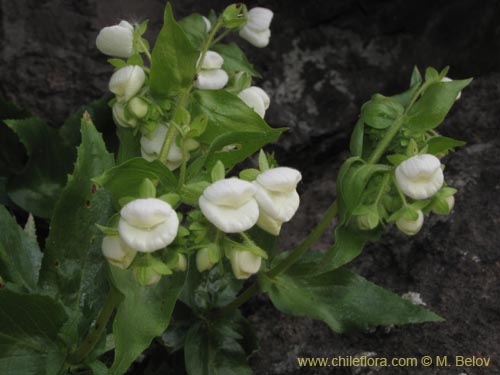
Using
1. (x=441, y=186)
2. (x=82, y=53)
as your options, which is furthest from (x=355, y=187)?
(x=82, y=53)

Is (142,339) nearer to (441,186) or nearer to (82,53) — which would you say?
(441,186)

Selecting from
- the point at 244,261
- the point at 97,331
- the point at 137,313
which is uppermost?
the point at 244,261

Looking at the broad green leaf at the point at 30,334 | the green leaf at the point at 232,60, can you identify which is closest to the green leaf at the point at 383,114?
the green leaf at the point at 232,60

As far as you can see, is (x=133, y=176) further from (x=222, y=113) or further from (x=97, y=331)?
(x=97, y=331)

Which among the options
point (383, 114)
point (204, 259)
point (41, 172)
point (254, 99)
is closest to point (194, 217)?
point (204, 259)

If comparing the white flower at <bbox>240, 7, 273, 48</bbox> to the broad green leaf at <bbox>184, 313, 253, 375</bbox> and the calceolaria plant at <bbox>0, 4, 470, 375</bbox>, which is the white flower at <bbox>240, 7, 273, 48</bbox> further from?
the broad green leaf at <bbox>184, 313, 253, 375</bbox>
